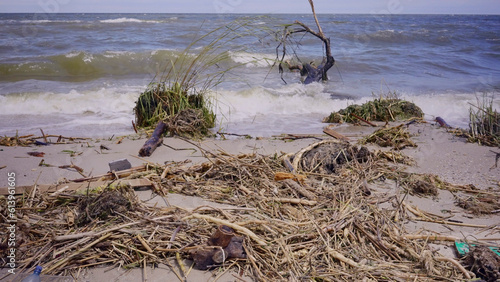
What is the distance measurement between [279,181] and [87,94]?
19.7 ft

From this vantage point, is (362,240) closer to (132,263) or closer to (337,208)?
(337,208)

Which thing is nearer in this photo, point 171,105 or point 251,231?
point 251,231

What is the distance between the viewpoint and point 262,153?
12.3 ft

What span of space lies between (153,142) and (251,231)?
6.69ft

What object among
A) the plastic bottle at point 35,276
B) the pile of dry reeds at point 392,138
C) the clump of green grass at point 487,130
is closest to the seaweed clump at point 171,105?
the pile of dry reeds at point 392,138

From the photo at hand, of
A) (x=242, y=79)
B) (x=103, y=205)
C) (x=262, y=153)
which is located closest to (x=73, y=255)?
(x=103, y=205)

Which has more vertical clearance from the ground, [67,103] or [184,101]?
[184,101]

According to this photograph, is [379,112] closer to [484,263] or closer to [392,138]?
[392,138]

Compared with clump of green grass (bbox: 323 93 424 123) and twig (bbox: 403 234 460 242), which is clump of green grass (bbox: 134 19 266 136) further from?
twig (bbox: 403 234 460 242)

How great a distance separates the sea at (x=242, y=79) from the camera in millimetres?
5500

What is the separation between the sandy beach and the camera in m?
2.05

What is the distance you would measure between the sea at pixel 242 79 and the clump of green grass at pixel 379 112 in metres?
0.28

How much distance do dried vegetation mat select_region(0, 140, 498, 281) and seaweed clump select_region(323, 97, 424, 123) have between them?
9.62 feet

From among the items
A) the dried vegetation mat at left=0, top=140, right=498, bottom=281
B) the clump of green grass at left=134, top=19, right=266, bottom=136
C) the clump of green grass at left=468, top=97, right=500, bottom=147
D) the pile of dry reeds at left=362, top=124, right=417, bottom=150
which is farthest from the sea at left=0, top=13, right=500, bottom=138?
the dried vegetation mat at left=0, top=140, right=498, bottom=281
